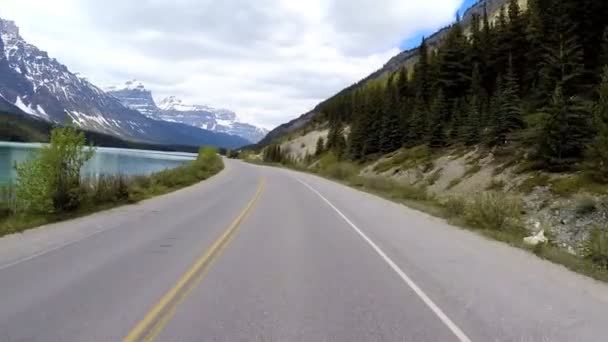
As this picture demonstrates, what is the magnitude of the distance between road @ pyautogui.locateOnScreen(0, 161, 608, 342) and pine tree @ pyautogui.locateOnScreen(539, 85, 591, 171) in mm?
19823

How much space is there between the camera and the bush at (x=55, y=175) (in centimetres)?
1584

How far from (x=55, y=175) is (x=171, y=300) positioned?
38.0ft

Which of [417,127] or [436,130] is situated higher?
[417,127]

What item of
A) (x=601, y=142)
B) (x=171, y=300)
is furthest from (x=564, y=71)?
(x=171, y=300)

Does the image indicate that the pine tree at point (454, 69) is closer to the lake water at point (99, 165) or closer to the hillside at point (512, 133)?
the hillside at point (512, 133)

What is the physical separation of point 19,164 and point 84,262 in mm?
8862

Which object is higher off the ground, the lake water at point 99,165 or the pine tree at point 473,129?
the pine tree at point 473,129

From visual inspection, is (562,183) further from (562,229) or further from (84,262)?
(84,262)

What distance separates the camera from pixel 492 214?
52.9 feet

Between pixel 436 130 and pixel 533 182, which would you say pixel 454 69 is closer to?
pixel 436 130

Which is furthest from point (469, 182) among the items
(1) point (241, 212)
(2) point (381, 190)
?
(1) point (241, 212)

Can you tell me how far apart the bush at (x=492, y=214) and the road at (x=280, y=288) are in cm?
233

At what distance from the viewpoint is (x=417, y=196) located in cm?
2806

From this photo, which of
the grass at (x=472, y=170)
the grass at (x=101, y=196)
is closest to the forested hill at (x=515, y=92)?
the grass at (x=472, y=170)
